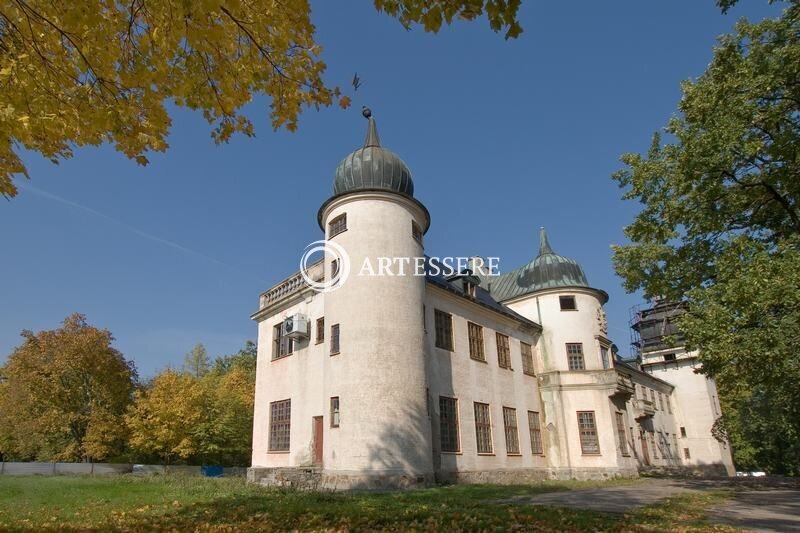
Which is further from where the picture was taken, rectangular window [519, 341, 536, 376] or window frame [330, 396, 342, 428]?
rectangular window [519, 341, 536, 376]

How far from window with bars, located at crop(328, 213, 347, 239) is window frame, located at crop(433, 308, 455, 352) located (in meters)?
5.47

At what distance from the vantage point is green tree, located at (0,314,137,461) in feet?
101

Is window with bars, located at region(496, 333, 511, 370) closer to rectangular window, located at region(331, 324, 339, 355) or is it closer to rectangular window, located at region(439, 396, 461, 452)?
rectangular window, located at region(439, 396, 461, 452)

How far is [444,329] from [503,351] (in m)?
5.08

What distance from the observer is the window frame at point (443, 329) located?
2153cm

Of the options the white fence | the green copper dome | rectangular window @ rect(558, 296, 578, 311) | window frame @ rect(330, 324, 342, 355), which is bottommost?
the white fence

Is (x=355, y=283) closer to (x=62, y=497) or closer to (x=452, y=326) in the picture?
(x=452, y=326)

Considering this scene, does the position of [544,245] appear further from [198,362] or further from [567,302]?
[198,362]

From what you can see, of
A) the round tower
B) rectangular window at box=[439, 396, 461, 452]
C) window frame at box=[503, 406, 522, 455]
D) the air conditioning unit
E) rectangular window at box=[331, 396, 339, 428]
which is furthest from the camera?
window frame at box=[503, 406, 522, 455]

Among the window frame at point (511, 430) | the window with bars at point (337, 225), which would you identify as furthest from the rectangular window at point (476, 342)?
the window with bars at point (337, 225)

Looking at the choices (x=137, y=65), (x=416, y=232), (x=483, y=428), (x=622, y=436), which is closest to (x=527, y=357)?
(x=622, y=436)

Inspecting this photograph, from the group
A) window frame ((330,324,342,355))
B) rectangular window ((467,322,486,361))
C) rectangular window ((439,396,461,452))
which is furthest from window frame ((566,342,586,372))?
window frame ((330,324,342,355))

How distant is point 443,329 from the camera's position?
2208cm

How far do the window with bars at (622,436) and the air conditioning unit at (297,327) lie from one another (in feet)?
56.9
